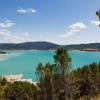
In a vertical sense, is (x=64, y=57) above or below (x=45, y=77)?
above

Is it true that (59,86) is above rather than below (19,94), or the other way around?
above

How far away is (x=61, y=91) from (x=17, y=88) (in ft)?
47.1

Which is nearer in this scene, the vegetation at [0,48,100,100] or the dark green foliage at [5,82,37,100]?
the vegetation at [0,48,100,100]

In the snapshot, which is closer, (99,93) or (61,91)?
Answer: (61,91)

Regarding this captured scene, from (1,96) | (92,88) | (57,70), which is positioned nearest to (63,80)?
(57,70)

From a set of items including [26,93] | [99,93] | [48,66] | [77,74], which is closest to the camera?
[48,66]

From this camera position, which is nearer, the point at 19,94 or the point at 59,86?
the point at 59,86

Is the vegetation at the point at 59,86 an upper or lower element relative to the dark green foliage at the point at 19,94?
upper

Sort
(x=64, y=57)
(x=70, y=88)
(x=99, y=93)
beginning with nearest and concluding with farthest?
(x=64, y=57) → (x=70, y=88) → (x=99, y=93)

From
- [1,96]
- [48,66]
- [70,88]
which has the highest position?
[48,66]

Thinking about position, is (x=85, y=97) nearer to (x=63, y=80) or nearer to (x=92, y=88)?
(x=92, y=88)

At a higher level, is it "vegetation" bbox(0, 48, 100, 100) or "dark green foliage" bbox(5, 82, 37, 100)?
"vegetation" bbox(0, 48, 100, 100)

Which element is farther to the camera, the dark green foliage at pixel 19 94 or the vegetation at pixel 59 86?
the dark green foliage at pixel 19 94

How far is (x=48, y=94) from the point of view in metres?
55.0
